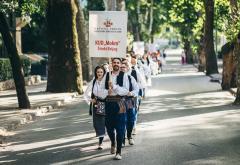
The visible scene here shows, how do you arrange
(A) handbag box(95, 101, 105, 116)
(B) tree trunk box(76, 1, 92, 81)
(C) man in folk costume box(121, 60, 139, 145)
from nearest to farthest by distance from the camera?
(C) man in folk costume box(121, 60, 139, 145), (A) handbag box(95, 101, 105, 116), (B) tree trunk box(76, 1, 92, 81)

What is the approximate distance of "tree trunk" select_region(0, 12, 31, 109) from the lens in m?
19.2

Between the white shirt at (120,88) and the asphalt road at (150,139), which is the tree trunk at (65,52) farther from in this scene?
the white shirt at (120,88)

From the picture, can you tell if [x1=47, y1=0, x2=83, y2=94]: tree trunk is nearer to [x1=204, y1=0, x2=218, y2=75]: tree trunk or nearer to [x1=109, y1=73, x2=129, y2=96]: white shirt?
[x1=204, y1=0, x2=218, y2=75]: tree trunk

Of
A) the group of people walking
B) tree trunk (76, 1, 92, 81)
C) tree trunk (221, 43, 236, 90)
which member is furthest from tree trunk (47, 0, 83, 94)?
the group of people walking

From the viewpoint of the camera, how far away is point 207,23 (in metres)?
40.0

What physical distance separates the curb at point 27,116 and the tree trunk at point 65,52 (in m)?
2.84

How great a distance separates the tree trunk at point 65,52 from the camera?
1065 inches

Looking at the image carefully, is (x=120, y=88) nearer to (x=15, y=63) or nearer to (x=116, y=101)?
(x=116, y=101)

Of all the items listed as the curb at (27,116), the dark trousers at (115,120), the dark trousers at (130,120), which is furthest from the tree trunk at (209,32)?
the dark trousers at (115,120)

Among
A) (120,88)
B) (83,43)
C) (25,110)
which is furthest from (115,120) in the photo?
(83,43)

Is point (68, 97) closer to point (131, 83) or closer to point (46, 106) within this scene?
point (46, 106)

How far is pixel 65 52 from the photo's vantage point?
2722cm

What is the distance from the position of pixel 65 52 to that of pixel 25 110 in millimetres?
8371

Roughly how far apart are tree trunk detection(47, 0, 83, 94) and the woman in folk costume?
15.0 meters
